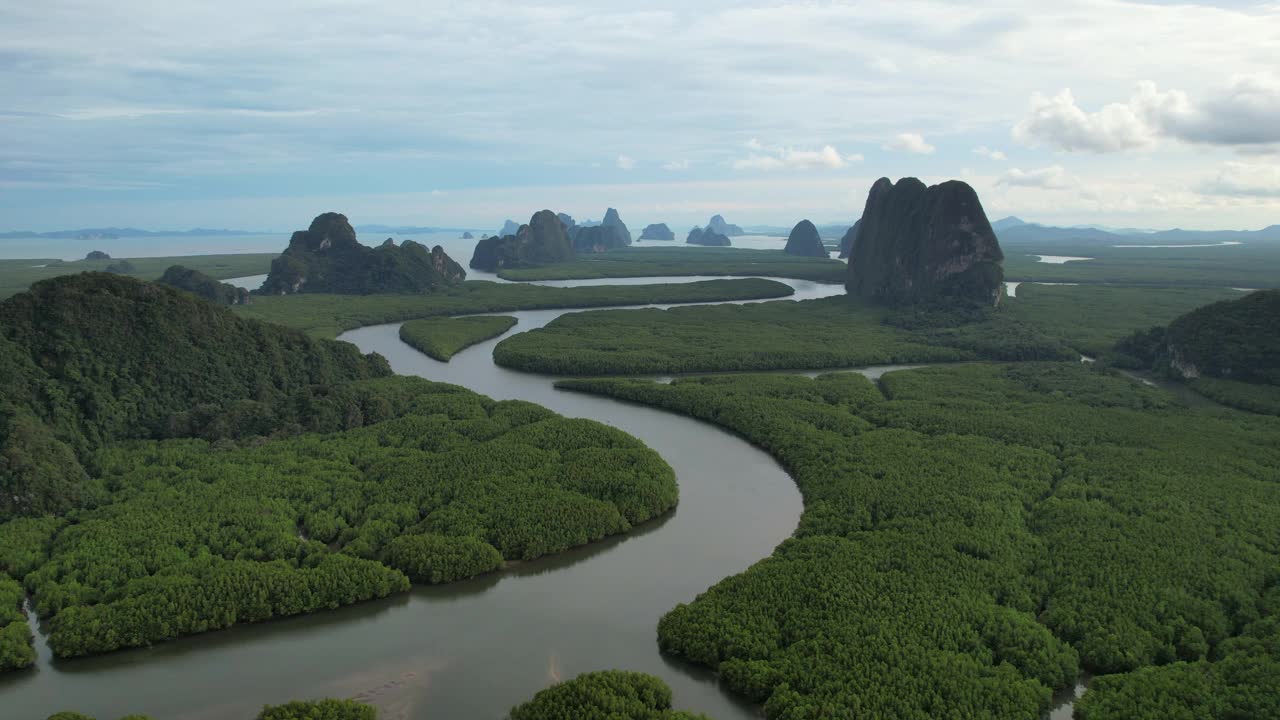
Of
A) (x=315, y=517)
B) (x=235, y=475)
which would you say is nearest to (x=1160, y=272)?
(x=315, y=517)

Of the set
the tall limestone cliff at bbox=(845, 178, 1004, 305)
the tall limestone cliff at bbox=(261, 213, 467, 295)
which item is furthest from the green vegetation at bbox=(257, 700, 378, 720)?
the tall limestone cliff at bbox=(261, 213, 467, 295)

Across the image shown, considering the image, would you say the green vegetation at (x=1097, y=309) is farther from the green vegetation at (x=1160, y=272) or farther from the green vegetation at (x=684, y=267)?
Answer: the green vegetation at (x=684, y=267)

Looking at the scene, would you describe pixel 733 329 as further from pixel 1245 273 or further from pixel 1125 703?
pixel 1245 273

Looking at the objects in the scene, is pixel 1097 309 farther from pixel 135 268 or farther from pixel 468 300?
pixel 135 268

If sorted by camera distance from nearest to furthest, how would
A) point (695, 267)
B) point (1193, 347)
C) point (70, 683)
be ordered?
point (70, 683)
point (1193, 347)
point (695, 267)

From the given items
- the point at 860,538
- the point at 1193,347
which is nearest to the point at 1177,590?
the point at 860,538

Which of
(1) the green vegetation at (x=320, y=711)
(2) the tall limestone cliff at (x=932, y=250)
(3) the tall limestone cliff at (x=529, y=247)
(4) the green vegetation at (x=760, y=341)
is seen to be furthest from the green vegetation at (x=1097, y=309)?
(3) the tall limestone cliff at (x=529, y=247)
